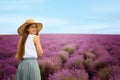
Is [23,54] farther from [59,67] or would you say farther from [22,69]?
[59,67]

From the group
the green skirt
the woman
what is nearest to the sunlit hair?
the woman

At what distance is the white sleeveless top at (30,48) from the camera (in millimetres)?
5395

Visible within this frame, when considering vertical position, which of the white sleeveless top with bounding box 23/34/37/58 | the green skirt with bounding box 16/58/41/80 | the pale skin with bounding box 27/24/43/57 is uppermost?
the pale skin with bounding box 27/24/43/57

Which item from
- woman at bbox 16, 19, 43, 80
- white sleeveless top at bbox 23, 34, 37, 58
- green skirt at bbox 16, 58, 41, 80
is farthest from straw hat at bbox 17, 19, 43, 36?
green skirt at bbox 16, 58, 41, 80

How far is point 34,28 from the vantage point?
556cm

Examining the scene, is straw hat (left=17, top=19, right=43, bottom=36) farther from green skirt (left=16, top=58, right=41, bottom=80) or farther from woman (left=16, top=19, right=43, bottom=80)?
green skirt (left=16, top=58, right=41, bottom=80)

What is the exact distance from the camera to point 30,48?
5426 millimetres

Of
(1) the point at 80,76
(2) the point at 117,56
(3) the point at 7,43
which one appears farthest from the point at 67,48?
(1) the point at 80,76

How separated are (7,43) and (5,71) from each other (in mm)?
5705

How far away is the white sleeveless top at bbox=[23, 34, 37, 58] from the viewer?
5.39 meters

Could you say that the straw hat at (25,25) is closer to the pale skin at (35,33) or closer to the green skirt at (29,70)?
the pale skin at (35,33)

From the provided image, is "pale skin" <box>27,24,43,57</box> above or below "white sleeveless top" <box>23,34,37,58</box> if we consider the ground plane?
above

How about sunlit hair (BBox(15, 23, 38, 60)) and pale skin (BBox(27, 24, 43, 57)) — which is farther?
sunlit hair (BBox(15, 23, 38, 60))

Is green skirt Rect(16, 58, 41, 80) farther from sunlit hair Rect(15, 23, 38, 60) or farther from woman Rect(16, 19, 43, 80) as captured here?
sunlit hair Rect(15, 23, 38, 60)
